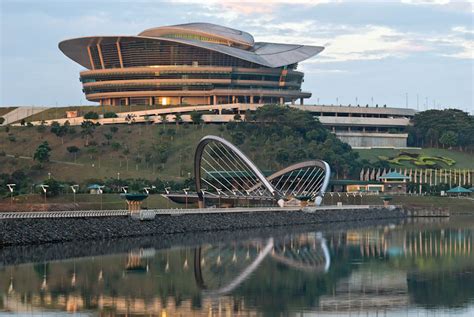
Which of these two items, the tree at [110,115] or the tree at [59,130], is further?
the tree at [110,115]

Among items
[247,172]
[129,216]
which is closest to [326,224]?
[247,172]

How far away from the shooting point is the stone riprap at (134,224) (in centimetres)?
8162

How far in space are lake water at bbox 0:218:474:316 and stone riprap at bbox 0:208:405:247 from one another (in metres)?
2.52

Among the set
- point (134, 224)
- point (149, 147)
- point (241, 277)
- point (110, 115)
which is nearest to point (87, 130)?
point (149, 147)

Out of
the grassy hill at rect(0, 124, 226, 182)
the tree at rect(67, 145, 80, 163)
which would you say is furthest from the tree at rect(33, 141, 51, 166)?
the tree at rect(67, 145, 80, 163)

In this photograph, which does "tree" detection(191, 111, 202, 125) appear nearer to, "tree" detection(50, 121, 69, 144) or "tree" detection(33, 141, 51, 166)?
"tree" detection(50, 121, 69, 144)

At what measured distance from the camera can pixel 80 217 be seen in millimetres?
88625

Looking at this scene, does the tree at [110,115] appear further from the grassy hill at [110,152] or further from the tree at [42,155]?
the tree at [42,155]

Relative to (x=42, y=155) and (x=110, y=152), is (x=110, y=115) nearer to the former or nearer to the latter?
(x=110, y=152)

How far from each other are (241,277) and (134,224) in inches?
1208

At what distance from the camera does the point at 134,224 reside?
309 feet

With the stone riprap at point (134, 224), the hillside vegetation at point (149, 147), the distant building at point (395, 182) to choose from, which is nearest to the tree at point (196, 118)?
the hillside vegetation at point (149, 147)

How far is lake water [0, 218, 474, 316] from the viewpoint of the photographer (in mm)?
52500

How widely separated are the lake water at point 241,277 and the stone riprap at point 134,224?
8.28 feet
